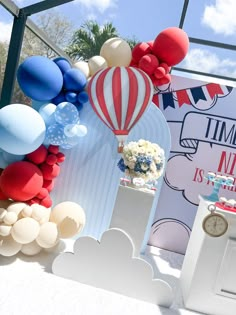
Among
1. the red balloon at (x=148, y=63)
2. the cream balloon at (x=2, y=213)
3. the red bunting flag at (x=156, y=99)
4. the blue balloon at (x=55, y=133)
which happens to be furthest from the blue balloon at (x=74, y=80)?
the cream balloon at (x=2, y=213)

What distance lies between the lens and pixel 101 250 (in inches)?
85.2

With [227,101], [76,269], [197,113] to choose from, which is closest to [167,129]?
[197,113]

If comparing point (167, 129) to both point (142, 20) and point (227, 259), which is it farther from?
point (142, 20)

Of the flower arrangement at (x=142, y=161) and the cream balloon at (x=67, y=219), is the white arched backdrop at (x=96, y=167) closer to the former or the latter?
the cream balloon at (x=67, y=219)

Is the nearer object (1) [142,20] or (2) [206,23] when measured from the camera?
(2) [206,23]

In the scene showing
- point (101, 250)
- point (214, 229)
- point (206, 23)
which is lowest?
point (101, 250)

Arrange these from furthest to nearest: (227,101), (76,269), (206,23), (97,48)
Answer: (97,48) < (206,23) < (227,101) < (76,269)

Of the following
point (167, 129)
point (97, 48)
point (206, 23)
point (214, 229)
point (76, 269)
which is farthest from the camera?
point (97, 48)

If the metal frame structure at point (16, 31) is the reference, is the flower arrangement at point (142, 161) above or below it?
below

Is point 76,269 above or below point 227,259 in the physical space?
below

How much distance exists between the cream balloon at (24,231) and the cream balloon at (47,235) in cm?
7

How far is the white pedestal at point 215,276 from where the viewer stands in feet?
6.76

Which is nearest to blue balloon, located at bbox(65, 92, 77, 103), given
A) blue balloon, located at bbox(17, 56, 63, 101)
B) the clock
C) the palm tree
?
blue balloon, located at bbox(17, 56, 63, 101)

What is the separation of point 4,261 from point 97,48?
11.2 meters
